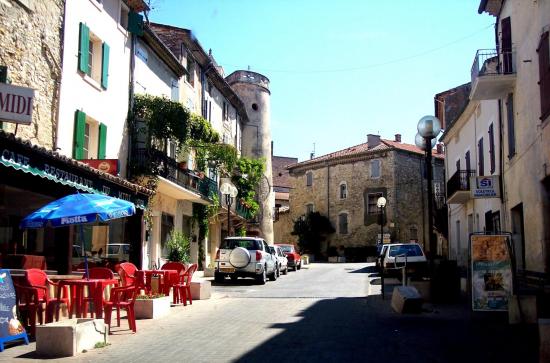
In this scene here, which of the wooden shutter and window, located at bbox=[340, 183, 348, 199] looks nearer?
the wooden shutter

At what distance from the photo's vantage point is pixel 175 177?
75.1 feet

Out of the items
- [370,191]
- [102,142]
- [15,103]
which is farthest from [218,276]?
[370,191]

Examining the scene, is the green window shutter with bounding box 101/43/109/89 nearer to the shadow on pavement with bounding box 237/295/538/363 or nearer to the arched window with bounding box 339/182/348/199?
the shadow on pavement with bounding box 237/295/538/363

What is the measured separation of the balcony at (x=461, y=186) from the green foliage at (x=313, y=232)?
2918 centimetres

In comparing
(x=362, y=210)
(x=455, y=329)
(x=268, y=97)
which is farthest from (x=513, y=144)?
(x=362, y=210)

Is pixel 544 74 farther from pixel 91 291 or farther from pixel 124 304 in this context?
pixel 91 291

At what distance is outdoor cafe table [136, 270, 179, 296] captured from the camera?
12066mm

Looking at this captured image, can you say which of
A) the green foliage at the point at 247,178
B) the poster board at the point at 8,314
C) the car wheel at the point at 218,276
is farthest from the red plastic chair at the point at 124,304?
the green foliage at the point at 247,178

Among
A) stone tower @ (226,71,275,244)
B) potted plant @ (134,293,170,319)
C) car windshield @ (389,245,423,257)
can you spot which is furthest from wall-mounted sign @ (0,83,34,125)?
stone tower @ (226,71,275,244)

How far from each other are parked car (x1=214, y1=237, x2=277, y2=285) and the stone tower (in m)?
20.5

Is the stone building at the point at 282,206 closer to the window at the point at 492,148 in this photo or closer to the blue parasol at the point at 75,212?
the window at the point at 492,148

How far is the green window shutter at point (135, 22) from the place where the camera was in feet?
66.3

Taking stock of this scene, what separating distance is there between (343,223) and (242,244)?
3443 cm

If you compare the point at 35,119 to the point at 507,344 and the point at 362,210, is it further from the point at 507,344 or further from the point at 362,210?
the point at 362,210
